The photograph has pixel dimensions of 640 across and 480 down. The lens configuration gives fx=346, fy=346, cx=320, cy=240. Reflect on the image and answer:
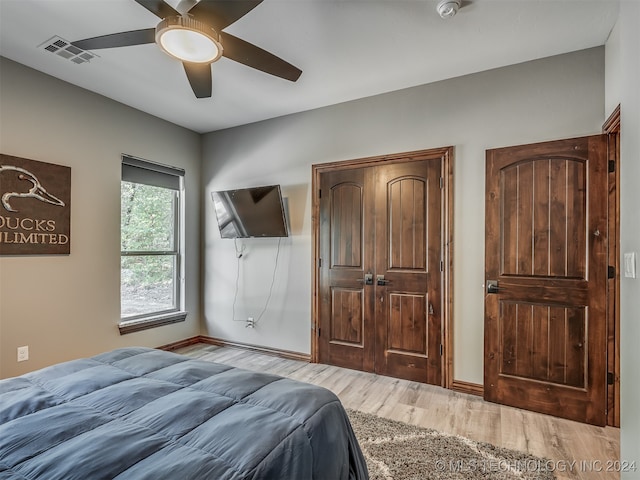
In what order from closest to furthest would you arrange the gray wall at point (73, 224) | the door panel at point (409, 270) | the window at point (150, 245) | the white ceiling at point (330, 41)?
the white ceiling at point (330, 41) → the gray wall at point (73, 224) → the door panel at point (409, 270) → the window at point (150, 245)

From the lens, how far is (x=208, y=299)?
15.0 feet

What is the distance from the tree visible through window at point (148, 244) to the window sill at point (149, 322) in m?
0.08

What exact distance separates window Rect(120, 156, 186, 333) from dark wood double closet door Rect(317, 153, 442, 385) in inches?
75.8

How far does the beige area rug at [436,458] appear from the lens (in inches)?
74.1

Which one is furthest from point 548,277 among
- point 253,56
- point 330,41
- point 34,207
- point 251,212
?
point 34,207

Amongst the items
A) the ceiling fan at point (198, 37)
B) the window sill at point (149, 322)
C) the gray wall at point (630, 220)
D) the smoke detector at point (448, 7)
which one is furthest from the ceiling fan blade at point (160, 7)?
the window sill at point (149, 322)

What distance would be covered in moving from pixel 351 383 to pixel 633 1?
10.1 feet

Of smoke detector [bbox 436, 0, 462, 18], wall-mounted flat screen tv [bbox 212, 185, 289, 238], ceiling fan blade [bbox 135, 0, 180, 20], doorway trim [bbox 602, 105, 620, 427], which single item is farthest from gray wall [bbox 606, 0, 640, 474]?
wall-mounted flat screen tv [bbox 212, 185, 289, 238]

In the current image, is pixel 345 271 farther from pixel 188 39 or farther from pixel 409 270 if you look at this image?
pixel 188 39

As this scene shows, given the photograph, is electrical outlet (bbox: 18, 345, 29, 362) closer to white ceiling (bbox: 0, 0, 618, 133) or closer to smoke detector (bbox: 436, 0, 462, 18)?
white ceiling (bbox: 0, 0, 618, 133)

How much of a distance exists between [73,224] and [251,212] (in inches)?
66.9

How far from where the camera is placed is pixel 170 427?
118 centimetres

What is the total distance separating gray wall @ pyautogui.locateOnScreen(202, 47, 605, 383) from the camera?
2742 mm

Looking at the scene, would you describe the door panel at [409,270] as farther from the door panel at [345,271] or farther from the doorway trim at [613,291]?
the doorway trim at [613,291]
